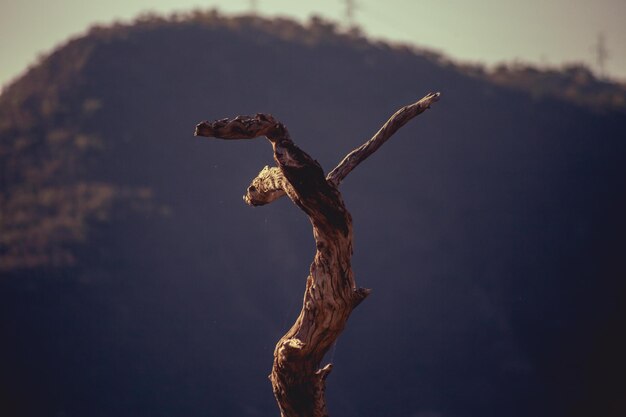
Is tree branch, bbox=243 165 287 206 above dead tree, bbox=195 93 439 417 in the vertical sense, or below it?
above

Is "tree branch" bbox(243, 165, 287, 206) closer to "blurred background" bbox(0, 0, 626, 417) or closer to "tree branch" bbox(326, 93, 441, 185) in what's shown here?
"tree branch" bbox(326, 93, 441, 185)

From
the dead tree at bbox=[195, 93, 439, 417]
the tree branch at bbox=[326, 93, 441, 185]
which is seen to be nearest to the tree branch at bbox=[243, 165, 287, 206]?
the dead tree at bbox=[195, 93, 439, 417]

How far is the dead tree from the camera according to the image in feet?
18.6

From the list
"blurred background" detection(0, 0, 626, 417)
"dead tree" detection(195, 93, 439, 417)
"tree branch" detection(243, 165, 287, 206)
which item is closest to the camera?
"dead tree" detection(195, 93, 439, 417)

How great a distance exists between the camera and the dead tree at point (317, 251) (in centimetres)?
566

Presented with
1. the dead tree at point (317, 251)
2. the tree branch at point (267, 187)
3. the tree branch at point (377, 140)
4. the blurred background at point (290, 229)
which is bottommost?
the dead tree at point (317, 251)

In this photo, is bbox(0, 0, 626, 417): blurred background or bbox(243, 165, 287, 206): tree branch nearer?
bbox(243, 165, 287, 206): tree branch

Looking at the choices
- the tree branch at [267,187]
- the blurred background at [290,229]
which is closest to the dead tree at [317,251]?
the tree branch at [267,187]

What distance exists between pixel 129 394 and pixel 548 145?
85.4 ft

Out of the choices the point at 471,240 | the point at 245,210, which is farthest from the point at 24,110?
the point at 471,240

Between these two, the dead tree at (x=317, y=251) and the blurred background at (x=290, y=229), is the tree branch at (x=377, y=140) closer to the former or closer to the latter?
the dead tree at (x=317, y=251)

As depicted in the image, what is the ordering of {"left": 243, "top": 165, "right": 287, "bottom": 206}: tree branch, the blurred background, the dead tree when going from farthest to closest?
the blurred background → {"left": 243, "top": 165, "right": 287, "bottom": 206}: tree branch → the dead tree

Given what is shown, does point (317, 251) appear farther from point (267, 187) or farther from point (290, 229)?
point (290, 229)

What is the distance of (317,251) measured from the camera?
5.89 m
